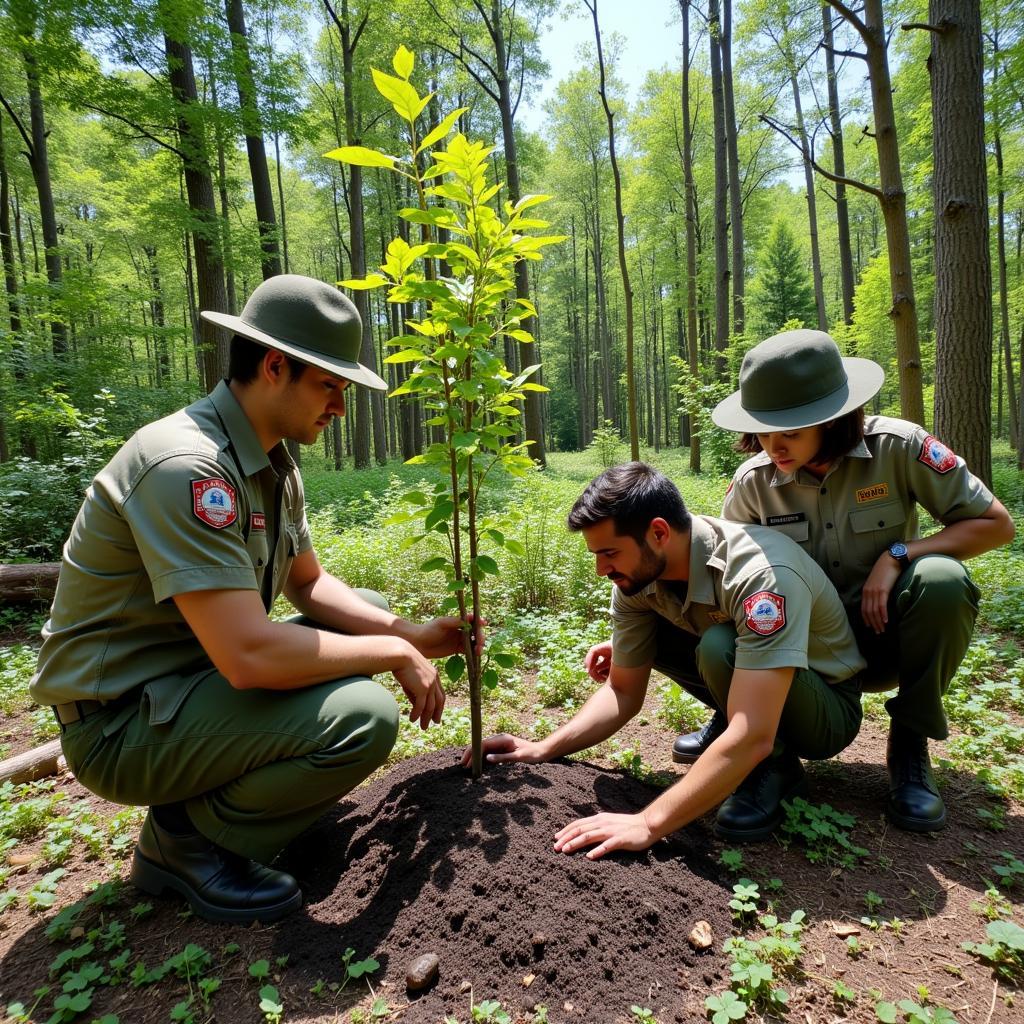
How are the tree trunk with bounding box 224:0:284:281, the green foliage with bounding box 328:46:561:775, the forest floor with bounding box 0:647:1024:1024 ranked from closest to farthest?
the forest floor with bounding box 0:647:1024:1024, the green foliage with bounding box 328:46:561:775, the tree trunk with bounding box 224:0:284:281

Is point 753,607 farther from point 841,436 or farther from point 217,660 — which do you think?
point 217,660

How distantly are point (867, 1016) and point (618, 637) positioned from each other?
1.28m

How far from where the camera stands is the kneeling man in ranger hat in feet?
5.40

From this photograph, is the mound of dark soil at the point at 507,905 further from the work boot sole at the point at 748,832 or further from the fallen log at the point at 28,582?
the fallen log at the point at 28,582

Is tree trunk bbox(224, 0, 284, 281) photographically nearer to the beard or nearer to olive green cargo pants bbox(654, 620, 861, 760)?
the beard

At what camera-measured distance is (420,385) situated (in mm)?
1811

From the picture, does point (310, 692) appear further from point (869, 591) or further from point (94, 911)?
point (869, 591)

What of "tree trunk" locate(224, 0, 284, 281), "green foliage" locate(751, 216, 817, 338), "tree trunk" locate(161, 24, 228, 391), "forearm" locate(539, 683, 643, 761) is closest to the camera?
"forearm" locate(539, 683, 643, 761)

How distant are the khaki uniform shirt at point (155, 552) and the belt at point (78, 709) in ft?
0.13

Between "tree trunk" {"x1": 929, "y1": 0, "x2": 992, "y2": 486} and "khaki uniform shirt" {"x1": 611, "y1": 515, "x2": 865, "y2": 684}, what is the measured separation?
3.83m

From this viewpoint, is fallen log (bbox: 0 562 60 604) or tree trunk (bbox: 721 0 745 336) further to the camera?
tree trunk (bbox: 721 0 745 336)

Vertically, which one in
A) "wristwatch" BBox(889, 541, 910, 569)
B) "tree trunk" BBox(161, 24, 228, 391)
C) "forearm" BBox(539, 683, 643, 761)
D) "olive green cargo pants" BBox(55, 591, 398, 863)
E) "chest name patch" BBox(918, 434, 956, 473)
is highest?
"tree trunk" BBox(161, 24, 228, 391)

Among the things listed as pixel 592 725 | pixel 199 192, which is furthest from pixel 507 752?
pixel 199 192

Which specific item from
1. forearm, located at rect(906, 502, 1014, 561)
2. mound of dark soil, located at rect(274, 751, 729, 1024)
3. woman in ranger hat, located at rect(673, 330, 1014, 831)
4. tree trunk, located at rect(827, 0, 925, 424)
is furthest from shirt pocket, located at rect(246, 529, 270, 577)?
tree trunk, located at rect(827, 0, 925, 424)
